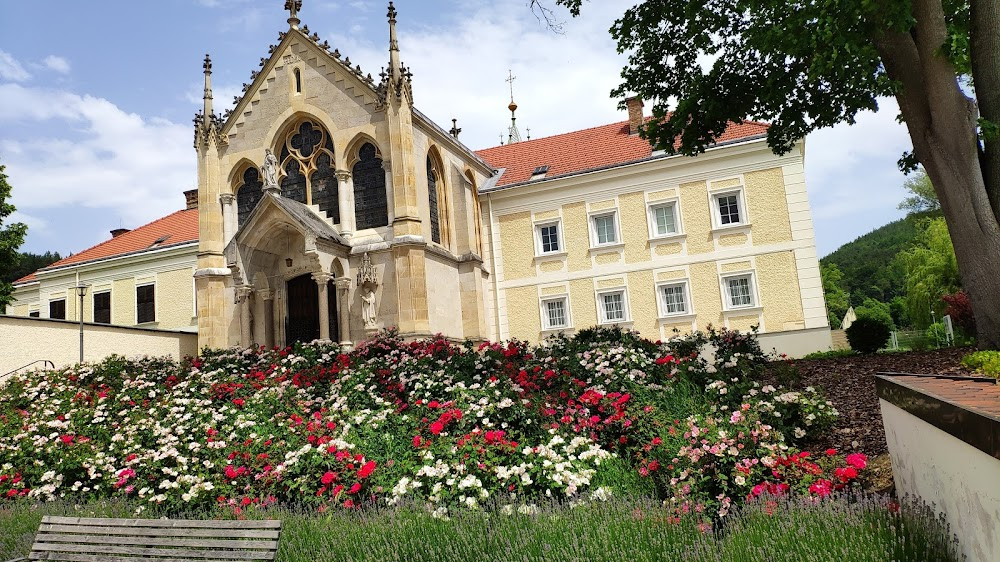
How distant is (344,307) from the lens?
2141 cm

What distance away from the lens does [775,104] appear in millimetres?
10547

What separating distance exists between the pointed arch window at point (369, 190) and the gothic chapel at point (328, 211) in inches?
1.6

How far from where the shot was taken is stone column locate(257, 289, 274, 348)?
2253cm

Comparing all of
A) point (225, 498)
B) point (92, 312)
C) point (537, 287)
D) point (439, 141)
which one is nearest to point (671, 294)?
point (537, 287)

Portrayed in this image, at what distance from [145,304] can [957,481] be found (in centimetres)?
3541

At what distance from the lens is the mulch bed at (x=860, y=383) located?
7.72m

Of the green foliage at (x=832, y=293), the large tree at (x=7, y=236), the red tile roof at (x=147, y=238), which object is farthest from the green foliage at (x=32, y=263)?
the green foliage at (x=832, y=293)

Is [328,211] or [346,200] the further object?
[328,211]

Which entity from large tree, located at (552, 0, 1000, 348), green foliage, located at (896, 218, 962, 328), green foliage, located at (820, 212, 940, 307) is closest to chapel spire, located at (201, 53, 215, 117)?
large tree, located at (552, 0, 1000, 348)

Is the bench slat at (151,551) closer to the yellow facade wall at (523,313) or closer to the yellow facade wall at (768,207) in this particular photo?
the yellow facade wall at (523,313)

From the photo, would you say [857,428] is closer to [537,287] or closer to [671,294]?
[671,294]

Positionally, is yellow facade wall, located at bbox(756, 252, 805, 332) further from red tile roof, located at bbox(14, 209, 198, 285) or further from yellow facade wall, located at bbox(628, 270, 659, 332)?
red tile roof, located at bbox(14, 209, 198, 285)

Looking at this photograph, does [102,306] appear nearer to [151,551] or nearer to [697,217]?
[697,217]

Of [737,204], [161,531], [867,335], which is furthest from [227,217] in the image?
[867,335]
